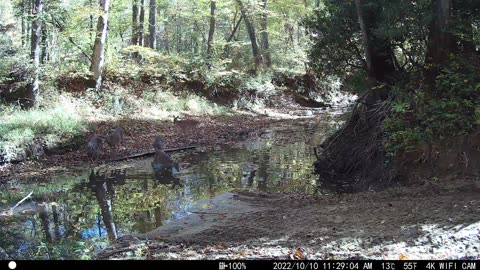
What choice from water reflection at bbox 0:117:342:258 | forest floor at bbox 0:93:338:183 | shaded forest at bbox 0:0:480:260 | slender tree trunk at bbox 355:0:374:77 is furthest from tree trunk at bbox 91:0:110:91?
slender tree trunk at bbox 355:0:374:77

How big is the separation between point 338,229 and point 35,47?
45.7 feet

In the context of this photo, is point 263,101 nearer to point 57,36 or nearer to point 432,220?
point 57,36

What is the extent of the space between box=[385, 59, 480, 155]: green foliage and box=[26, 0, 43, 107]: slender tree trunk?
40.7 feet

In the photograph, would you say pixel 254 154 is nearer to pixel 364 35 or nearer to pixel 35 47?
pixel 364 35

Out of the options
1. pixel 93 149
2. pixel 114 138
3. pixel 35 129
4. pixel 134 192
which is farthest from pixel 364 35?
pixel 35 129

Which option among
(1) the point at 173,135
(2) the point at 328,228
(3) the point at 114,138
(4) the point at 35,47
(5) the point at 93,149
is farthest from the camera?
(1) the point at 173,135

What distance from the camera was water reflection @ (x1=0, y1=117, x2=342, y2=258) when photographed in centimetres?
700

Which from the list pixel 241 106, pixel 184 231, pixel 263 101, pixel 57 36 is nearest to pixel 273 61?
pixel 263 101

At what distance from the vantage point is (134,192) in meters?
9.97

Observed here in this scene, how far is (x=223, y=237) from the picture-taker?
600 cm

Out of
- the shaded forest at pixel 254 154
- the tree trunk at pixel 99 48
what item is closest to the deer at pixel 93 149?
the shaded forest at pixel 254 154

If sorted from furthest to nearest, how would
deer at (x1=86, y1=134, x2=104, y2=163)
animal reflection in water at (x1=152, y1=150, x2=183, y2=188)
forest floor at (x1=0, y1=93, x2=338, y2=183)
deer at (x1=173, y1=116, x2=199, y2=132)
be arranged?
deer at (x1=173, y1=116, x2=199, y2=132), deer at (x1=86, y1=134, x2=104, y2=163), forest floor at (x1=0, y1=93, x2=338, y2=183), animal reflection in water at (x1=152, y1=150, x2=183, y2=188)

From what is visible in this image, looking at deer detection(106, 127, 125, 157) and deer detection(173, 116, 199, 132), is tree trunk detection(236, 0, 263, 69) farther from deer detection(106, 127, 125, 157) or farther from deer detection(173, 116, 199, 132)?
deer detection(106, 127, 125, 157)

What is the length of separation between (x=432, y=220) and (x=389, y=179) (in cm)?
351
